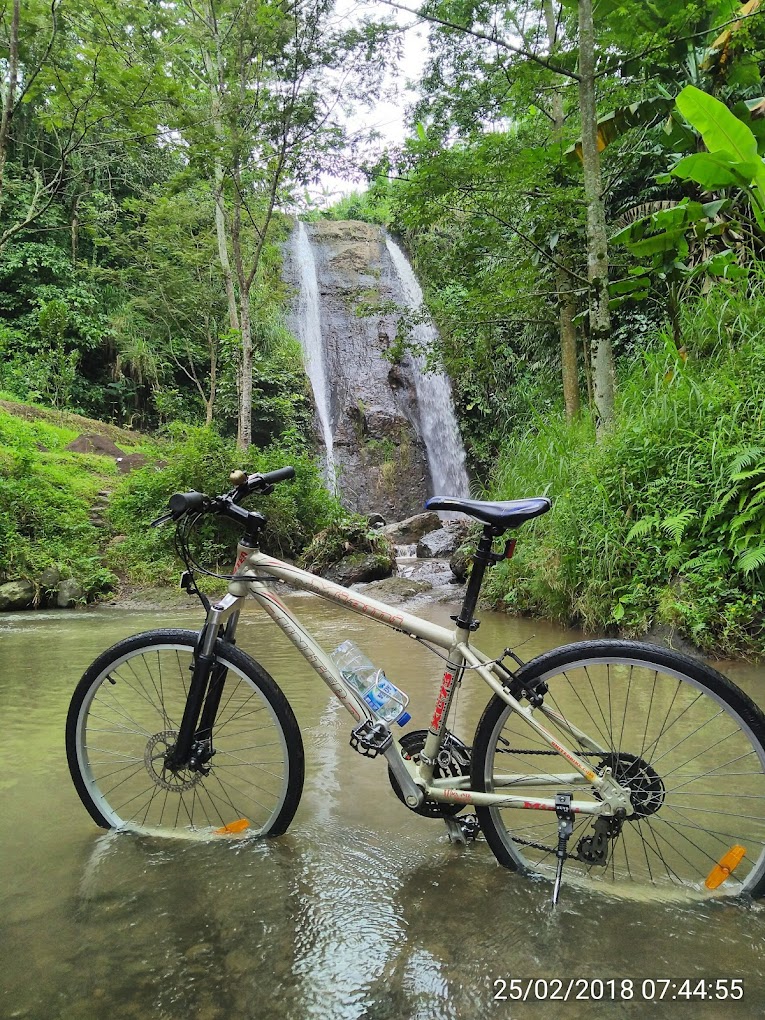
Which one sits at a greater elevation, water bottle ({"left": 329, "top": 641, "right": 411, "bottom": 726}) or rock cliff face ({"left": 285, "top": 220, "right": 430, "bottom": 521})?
rock cliff face ({"left": 285, "top": 220, "right": 430, "bottom": 521})

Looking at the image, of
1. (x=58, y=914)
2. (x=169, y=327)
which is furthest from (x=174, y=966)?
(x=169, y=327)

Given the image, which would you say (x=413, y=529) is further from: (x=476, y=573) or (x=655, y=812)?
(x=655, y=812)

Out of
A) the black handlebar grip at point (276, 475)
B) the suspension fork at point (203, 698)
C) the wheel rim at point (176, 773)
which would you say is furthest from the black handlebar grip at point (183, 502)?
the wheel rim at point (176, 773)

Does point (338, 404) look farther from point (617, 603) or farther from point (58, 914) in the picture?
point (58, 914)

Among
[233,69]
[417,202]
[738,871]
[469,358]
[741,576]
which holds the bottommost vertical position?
[738,871]

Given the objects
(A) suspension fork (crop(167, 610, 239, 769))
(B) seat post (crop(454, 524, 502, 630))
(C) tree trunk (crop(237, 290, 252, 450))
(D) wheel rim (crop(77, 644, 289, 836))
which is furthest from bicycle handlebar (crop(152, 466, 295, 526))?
(C) tree trunk (crop(237, 290, 252, 450))

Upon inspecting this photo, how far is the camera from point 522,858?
187 centimetres

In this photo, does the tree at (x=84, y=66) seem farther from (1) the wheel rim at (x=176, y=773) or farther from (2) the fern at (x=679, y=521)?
(2) the fern at (x=679, y=521)

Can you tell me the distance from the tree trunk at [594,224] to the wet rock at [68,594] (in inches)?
230

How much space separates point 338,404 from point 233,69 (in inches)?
307

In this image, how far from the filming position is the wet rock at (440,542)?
10.2 meters

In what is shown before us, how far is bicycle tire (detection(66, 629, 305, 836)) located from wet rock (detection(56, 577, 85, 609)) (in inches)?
192

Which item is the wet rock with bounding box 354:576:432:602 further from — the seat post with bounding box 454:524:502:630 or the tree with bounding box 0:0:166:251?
the seat post with bounding box 454:524:502:630

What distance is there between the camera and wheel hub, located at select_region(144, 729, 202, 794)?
6.75 feet
